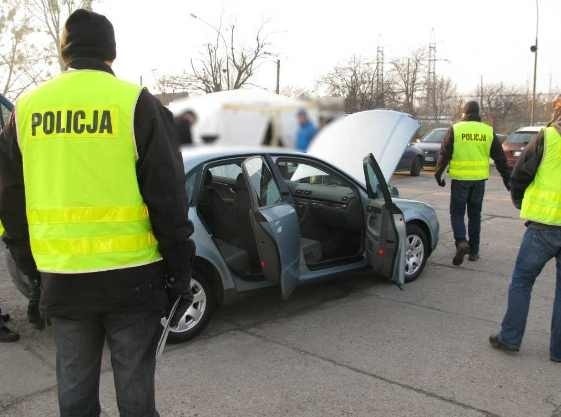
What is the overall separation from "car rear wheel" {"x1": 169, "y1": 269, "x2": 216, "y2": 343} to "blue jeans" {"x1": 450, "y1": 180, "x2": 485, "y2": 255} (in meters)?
3.44

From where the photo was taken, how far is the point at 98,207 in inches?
74.9

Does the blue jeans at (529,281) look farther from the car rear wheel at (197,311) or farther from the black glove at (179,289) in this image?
the black glove at (179,289)

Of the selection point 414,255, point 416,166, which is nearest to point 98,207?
point 414,255

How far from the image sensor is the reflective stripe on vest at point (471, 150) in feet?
20.7

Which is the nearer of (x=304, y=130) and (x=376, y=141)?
(x=304, y=130)

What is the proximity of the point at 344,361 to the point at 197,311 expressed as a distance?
3.81ft

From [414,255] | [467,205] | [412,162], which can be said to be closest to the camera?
[414,255]

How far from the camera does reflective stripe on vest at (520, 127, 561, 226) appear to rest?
3561 mm

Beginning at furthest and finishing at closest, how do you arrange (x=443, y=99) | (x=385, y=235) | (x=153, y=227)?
(x=443, y=99), (x=385, y=235), (x=153, y=227)

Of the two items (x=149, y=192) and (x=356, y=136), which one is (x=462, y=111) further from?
(x=149, y=192)

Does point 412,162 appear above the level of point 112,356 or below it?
above

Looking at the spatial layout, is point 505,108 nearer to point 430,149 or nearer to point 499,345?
point 430,149

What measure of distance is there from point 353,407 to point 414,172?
596 inches

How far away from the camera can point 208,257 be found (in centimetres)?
411
